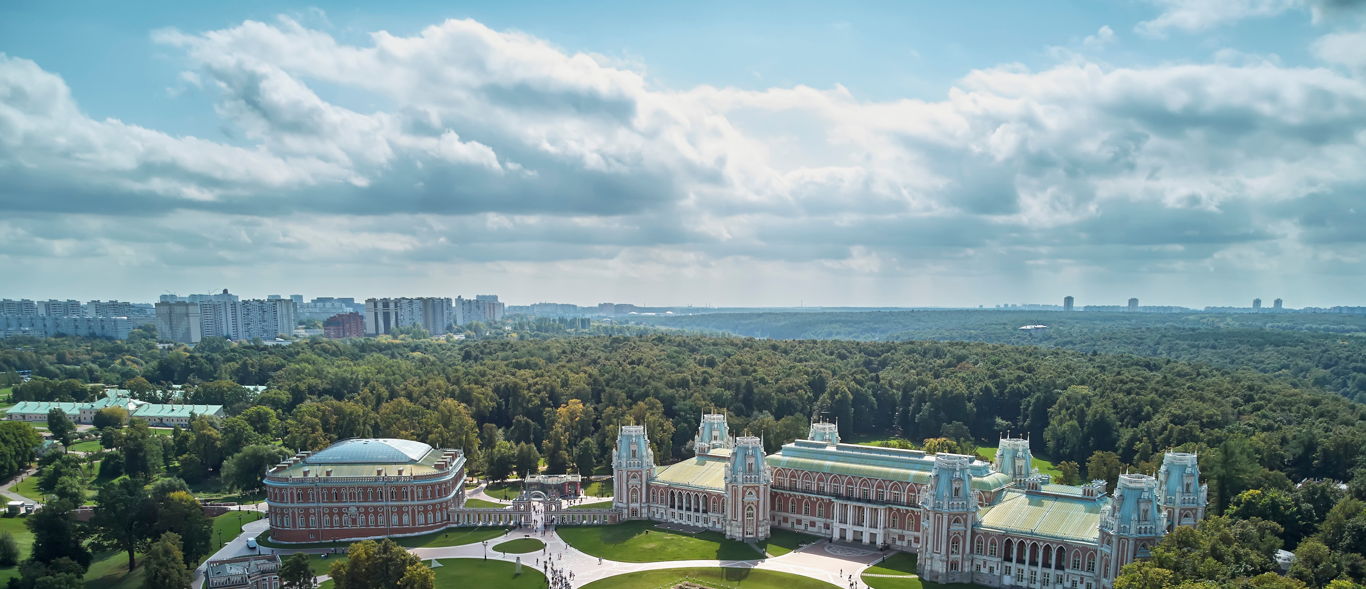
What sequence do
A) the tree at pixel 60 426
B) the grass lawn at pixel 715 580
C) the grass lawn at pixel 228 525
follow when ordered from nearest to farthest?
the grass lawn at pixel 715 580 < the grass lawn at pixel 228 525 < the tree at pixel 60 426

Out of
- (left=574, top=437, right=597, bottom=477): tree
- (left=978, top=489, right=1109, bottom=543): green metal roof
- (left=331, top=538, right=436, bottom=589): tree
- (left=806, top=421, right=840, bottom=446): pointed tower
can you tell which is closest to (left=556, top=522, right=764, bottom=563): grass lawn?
(left=806, top=421, right=840, bottom=446): pointed tower

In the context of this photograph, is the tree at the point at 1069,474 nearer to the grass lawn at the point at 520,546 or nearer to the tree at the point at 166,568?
the grass lawn at the point at 520,546

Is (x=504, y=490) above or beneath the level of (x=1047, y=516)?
beneath

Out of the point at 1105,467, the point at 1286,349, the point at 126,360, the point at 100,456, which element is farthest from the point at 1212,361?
the point at 126,360

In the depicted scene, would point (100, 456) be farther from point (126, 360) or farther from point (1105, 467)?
point (1105, 467)

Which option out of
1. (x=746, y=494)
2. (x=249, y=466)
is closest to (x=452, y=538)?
(x=746, y=494)

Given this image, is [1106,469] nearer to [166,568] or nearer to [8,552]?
[166,568]

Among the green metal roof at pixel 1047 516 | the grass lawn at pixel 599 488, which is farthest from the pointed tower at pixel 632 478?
the green metal roof at pixel 1047 516
